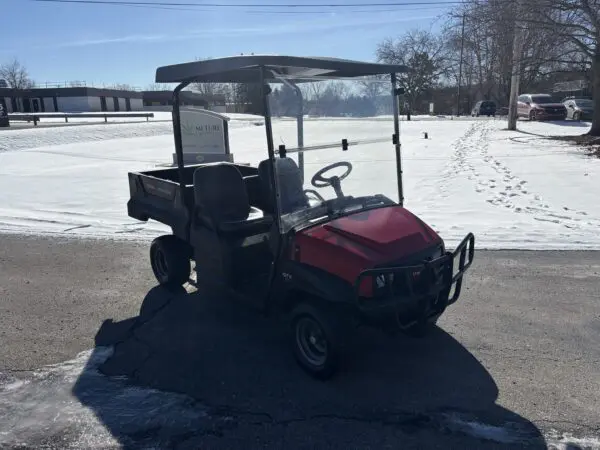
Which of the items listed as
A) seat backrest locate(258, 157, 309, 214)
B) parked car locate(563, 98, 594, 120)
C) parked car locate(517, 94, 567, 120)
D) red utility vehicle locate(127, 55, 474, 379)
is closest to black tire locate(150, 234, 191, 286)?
red utility vehicle locate(127, 55, 474, 379)

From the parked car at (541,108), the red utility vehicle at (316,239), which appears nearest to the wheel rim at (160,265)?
the red utility vehicle at (316,239)

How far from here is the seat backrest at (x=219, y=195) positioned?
383 cm

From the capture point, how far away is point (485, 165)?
1193 centimetres

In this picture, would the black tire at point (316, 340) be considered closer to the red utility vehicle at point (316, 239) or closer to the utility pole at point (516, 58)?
the red utility vehicle at point (316, 239)

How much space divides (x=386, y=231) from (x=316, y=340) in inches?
33.9

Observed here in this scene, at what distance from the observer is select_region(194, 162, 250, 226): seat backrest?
383cm

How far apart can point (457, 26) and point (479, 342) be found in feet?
52.5

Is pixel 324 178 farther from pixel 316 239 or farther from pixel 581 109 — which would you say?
pixel 581 109

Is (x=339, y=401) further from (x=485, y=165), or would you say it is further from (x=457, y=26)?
(x=457, y=26)

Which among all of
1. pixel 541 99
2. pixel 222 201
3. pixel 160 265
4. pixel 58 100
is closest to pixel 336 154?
pixel 222 201

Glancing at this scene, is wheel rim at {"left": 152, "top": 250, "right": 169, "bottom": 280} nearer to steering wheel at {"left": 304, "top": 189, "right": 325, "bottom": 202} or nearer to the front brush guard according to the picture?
steering wheel at {"left": 304, "top": 189, "right": 325, "bottom": 202}

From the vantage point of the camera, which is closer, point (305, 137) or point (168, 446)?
point (168, 446)

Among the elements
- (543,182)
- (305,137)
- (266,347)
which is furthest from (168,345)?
(543,182)

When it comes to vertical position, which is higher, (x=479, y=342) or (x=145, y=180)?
(x=145, y=180)
